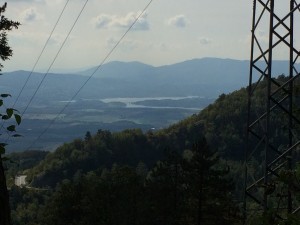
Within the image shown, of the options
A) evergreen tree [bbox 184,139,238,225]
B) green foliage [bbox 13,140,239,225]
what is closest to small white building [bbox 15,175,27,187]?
green foliage [bbox 13,140,239,225]

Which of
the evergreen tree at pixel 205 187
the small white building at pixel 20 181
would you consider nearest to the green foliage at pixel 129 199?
the evergreen tree at pixel 205 187

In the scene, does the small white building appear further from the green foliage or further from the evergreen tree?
the evergreen tree

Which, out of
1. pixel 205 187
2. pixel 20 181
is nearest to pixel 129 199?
pixel 205 187

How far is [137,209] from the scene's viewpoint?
114 feet

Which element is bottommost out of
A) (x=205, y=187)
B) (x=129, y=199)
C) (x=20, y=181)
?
(x=20, y=181)

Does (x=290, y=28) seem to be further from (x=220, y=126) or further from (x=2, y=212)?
(x=220, y=126)

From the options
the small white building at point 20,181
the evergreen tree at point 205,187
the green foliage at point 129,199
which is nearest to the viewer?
the evergreen tree at point 205,187

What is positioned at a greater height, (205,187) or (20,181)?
(205,187)

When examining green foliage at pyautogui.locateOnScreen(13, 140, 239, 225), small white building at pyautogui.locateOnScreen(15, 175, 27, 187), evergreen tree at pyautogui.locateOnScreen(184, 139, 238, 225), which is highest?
evergreen tree at pyautogui.locateOnScreen(184, 139, 238, 225)

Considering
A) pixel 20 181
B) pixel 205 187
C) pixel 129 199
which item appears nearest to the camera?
pixel 205 187

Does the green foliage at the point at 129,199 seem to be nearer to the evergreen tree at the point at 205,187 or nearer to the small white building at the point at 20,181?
the evergreen tree at the point at 205,187

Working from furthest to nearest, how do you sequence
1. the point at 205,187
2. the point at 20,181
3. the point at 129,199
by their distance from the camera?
the point at 20,181 < the point at 129,199 < the point at 205,187

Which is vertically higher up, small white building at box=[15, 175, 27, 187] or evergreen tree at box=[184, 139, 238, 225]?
evergreen tree at box=[184, 139, 238, 225]

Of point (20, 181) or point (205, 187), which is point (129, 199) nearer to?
point (205, 187)
